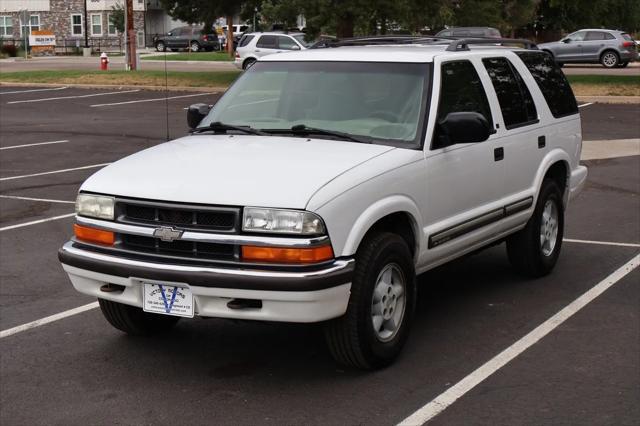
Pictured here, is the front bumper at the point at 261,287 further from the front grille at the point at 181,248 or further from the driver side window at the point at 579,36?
the driver side window at the point at 579,36

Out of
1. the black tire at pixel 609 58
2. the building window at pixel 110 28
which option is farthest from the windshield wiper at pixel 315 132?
the building window at pixel 110 28

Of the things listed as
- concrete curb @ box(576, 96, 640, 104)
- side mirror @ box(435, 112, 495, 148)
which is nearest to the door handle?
side mirror @ box(435, 112, 495, 148)

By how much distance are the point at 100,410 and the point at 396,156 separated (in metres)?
2.19

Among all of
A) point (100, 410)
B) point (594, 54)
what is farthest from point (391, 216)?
point (594, 54)

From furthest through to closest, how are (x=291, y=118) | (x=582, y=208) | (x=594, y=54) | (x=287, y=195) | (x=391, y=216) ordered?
1. (x=594, y=54)
2. (x=582, y=208)
3. (x=291, y=118)
4. (x=391, y=216)
5. (x=287, y=195)

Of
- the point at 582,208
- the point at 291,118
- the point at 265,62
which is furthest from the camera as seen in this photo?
the point at 582,208

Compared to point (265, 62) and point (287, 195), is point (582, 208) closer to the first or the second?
point (265, 62)

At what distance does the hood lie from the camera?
17.5 ft

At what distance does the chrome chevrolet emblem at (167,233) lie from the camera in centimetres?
539

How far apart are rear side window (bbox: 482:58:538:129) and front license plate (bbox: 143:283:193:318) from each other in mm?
2991

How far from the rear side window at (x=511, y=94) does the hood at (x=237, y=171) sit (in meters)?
1.64

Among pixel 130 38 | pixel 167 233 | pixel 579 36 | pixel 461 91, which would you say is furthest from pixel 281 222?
pixel 579 36

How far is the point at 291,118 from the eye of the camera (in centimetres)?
658

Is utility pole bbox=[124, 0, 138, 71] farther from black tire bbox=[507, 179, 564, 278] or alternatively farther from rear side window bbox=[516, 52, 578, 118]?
black tire bbox=[507, 179, 564, 278]
